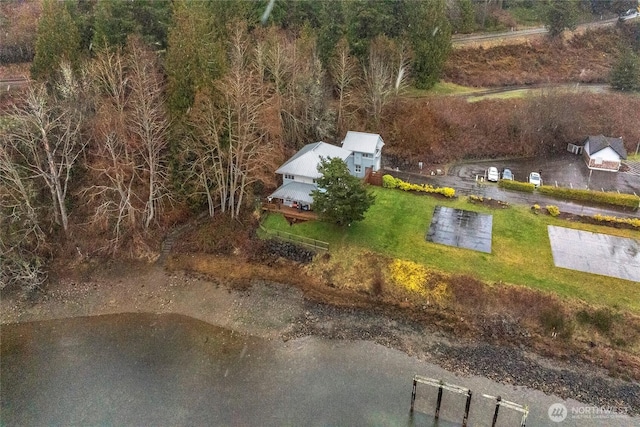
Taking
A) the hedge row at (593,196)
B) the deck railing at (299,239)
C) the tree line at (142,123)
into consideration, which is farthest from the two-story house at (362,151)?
the hedge row at (593,196)

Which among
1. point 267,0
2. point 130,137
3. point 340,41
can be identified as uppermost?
point 267,0

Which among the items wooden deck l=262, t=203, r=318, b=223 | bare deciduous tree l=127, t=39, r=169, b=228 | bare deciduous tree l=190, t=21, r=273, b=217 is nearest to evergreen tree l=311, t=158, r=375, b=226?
wooden deck l=262, t=203, r=318, b=223

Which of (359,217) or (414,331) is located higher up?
(359,217)

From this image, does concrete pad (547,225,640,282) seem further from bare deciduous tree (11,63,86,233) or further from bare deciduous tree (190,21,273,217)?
bare deciduous tree (11,63,86,233)

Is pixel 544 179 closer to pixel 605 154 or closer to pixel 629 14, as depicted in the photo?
pixel 605 154

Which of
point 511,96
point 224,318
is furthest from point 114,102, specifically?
point 511,96

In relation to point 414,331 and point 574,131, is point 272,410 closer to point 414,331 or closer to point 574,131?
point 414,331

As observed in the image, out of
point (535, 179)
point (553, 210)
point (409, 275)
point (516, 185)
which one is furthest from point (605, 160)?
point (409, 275)

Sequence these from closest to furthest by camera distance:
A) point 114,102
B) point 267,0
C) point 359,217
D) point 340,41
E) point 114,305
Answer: point 114,305
point 359,217
point 114,102
point 340,41
point 267,0

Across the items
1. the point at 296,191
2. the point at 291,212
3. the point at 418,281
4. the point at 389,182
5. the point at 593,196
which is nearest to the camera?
the point at 418,281
